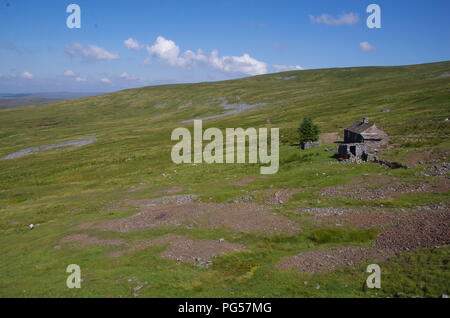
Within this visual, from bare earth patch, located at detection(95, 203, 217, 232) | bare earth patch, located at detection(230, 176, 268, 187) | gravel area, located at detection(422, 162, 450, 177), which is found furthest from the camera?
bare earth patch, located at detection(230, 176, 268, 187)

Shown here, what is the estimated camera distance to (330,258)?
22.3 metres

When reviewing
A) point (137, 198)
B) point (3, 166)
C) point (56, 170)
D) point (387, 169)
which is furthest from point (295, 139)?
point (3, 166)

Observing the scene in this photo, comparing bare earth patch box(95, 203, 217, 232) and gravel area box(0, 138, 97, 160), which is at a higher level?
gravel area box(0, 138, 97, 160)

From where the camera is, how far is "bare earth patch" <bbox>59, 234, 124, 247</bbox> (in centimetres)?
3042

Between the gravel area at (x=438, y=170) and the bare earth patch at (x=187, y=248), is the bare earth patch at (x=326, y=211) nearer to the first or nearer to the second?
the bare earth patch at (x=187, y=248)

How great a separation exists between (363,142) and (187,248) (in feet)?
155

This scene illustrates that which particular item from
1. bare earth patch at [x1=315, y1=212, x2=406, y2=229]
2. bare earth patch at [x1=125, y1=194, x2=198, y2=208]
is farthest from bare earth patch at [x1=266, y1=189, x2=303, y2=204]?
bare earth patch at [x1=125, y1=194, x2=198, y2=208]

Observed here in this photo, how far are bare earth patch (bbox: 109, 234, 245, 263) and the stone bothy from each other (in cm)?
3386

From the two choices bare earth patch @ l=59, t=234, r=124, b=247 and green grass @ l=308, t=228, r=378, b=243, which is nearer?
green grass @ l=308, t=228, r=378, b=243

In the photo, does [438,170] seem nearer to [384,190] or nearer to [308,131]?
[384,190]
